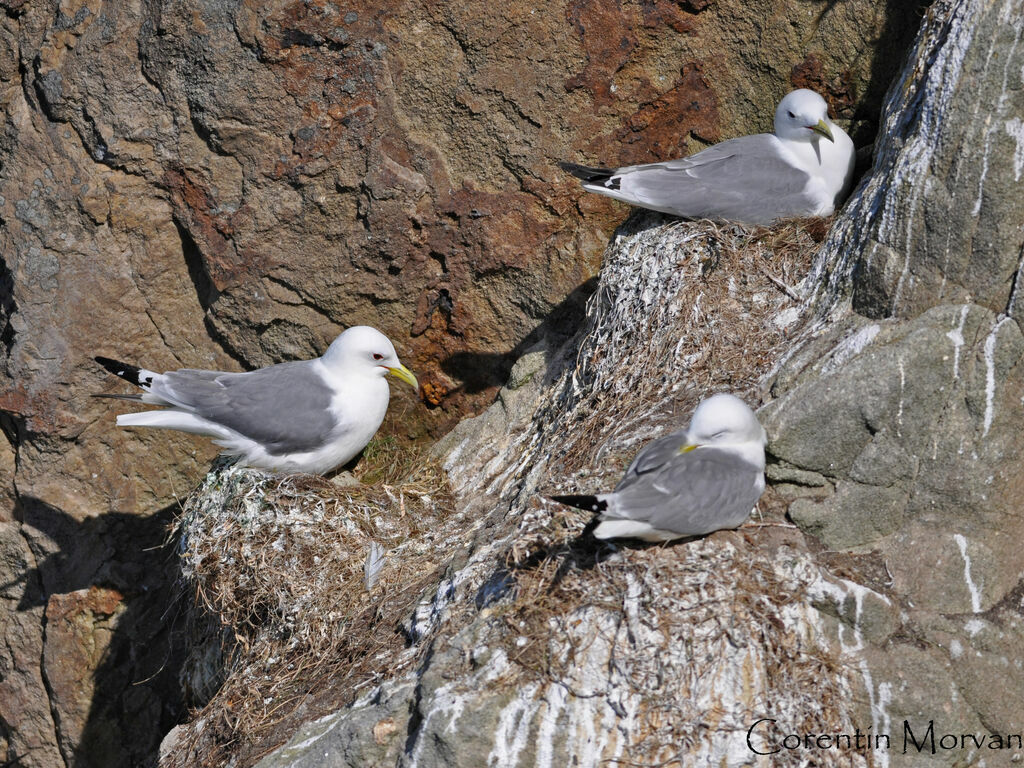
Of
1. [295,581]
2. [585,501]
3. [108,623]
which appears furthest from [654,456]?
[108,623]

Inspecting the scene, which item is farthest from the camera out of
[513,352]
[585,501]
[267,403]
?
[513,352]

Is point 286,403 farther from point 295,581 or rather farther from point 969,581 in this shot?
point 969,581

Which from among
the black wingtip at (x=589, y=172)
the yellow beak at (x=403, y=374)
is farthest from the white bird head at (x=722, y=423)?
the yellow beak at (x=403, y=374)

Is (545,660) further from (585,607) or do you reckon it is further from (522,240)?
(522,240)

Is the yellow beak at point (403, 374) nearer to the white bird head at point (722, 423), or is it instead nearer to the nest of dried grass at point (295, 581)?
the nest of dried grass at point (295, 581)

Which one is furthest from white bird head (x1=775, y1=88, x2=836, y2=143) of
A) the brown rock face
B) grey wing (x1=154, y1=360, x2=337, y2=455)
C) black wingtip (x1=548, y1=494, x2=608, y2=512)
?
grey wing (x1=154, y1=360, x2=337, y2=455)

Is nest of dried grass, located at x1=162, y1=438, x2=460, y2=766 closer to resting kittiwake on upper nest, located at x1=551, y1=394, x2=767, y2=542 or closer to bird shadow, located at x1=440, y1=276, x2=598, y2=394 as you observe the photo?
bird shadow, located at x1=440, y1=276, x2=598, y2=394

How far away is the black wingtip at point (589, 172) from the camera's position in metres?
5.07

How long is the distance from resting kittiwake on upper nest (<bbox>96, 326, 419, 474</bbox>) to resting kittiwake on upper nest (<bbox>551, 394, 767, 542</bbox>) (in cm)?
175

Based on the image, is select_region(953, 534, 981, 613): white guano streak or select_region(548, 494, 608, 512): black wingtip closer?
select_region(548, 494, 608, 512): black wingtip

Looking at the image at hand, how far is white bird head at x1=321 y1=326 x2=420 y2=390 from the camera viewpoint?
17.2 feet

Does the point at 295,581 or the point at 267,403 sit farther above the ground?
the point at 267,403

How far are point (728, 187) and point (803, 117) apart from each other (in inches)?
17.8

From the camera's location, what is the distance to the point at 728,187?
198 inches
